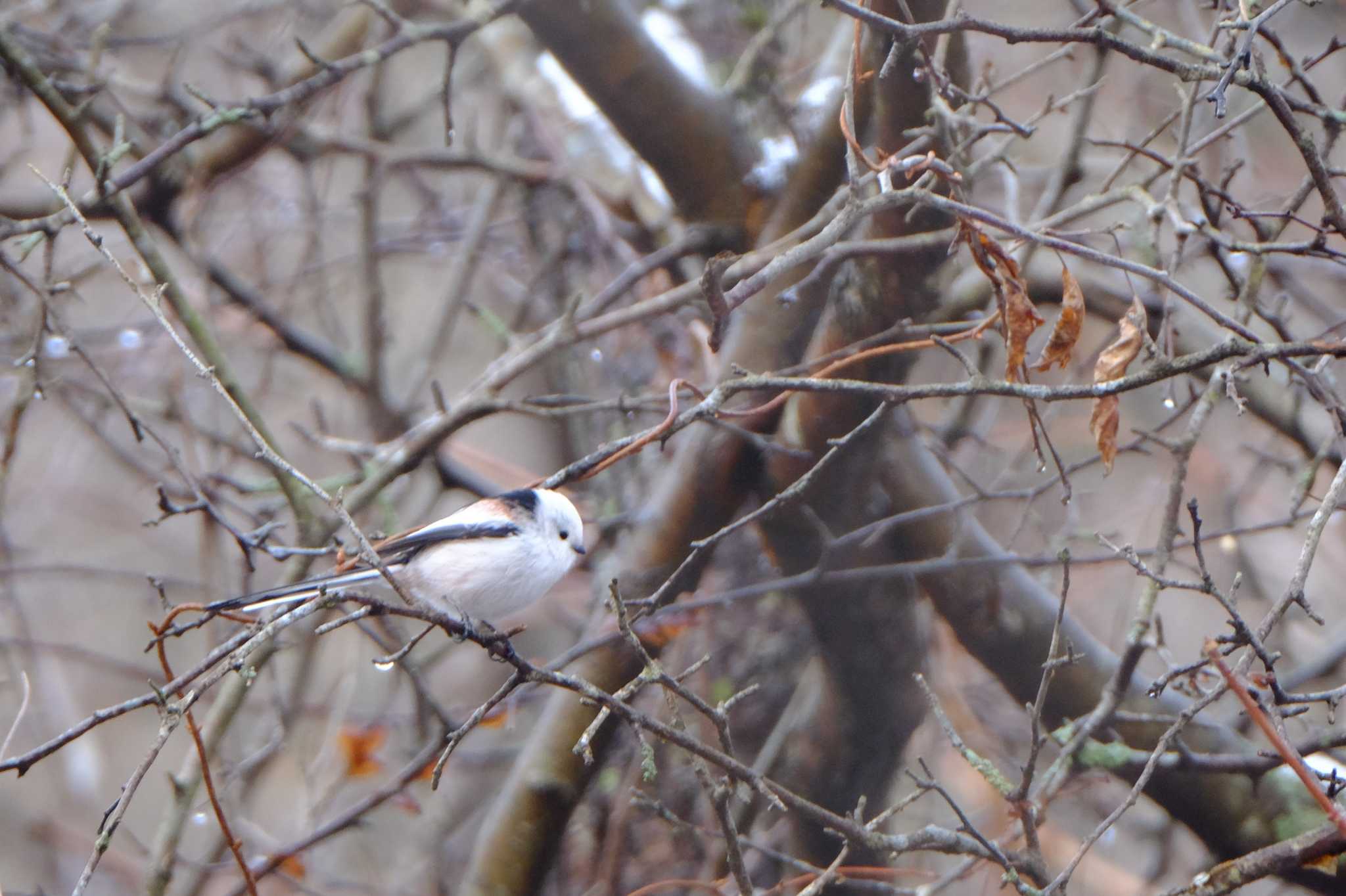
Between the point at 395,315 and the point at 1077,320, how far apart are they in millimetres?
6292

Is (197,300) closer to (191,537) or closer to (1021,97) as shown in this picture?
(191,537)

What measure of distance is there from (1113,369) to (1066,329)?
0.12 metres

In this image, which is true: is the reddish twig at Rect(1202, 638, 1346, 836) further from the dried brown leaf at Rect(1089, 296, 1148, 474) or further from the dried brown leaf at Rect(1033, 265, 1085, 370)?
the dried brown leaf at Rect(1033, 265, 1085, 370)

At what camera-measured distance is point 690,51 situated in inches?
204

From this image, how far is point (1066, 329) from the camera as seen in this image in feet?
6.92

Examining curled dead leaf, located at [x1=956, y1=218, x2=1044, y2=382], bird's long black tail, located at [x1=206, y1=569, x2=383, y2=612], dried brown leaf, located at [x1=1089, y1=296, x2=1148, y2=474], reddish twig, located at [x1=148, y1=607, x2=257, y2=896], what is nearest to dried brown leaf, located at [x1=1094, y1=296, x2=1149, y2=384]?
dried brown leaf, located at [x1=1089, y1=296, x2=1148, y2=474]

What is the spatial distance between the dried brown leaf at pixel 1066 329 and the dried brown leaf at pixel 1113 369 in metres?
0.07

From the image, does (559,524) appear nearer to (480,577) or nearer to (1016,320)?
(480,577)

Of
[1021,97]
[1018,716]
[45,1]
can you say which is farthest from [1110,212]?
[45,1]

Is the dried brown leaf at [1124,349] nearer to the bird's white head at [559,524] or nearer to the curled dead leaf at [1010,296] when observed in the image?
the curled dead leaf at [1010,296]

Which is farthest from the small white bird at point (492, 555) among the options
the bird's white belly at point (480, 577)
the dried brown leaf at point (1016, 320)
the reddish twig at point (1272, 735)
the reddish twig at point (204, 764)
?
the reddish twig at point (1272, 735)

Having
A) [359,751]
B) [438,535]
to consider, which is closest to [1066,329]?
[438,535]

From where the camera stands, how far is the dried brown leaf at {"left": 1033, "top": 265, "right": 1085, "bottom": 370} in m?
2.08

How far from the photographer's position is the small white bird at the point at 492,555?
9.02ft
